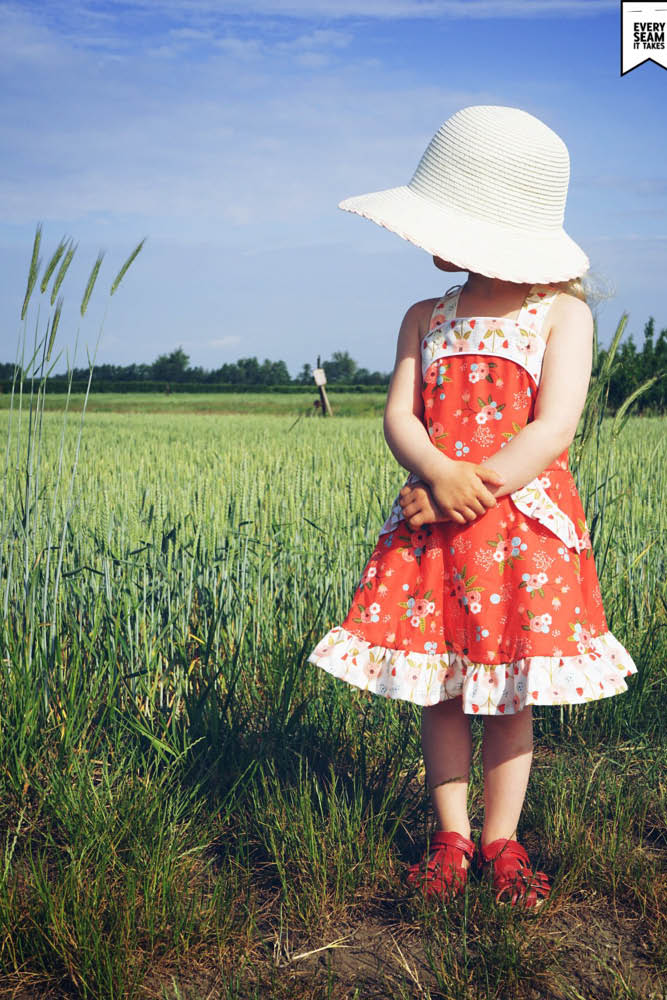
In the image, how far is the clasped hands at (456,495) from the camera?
5.17 feet

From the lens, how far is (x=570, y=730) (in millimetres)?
2242

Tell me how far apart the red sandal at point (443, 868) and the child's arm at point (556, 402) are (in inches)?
27.0

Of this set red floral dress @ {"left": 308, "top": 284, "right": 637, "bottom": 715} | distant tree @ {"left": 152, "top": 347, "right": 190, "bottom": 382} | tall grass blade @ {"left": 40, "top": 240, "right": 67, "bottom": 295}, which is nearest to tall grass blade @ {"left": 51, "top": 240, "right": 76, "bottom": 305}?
tall grass blade @ {"left": 40, "top": 240, "right": 67, "bottom": 295}

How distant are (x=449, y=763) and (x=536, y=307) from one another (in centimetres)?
94

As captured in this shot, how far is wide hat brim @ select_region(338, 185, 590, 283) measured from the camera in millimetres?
1617

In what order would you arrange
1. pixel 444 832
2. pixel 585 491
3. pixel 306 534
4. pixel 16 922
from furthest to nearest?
1. pixel 306 534
2. pixel 585 491
3. pixel 444 832
4. pixel 16 922

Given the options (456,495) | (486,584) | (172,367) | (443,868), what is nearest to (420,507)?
(456,495)

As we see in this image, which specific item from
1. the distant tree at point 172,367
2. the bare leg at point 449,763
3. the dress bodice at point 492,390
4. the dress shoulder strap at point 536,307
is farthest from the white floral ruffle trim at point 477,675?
the distant tree at point 172,367

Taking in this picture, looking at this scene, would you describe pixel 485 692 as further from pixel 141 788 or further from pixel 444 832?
pixel 141 788

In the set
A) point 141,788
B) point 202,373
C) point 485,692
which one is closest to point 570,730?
point 485,692

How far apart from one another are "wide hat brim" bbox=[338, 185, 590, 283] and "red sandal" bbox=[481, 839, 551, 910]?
1095 mm

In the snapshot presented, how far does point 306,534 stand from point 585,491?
4.07 feet

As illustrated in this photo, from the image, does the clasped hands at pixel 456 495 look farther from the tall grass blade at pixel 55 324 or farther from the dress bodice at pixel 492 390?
the tall grass blade at pixel 55 324

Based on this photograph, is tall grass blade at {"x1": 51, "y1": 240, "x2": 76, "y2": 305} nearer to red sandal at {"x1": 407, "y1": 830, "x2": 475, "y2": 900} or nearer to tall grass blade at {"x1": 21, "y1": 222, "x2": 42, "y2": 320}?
tall grass blade at {"x1": 21, "y1": 222, "x2": 42, "y2": 320}
